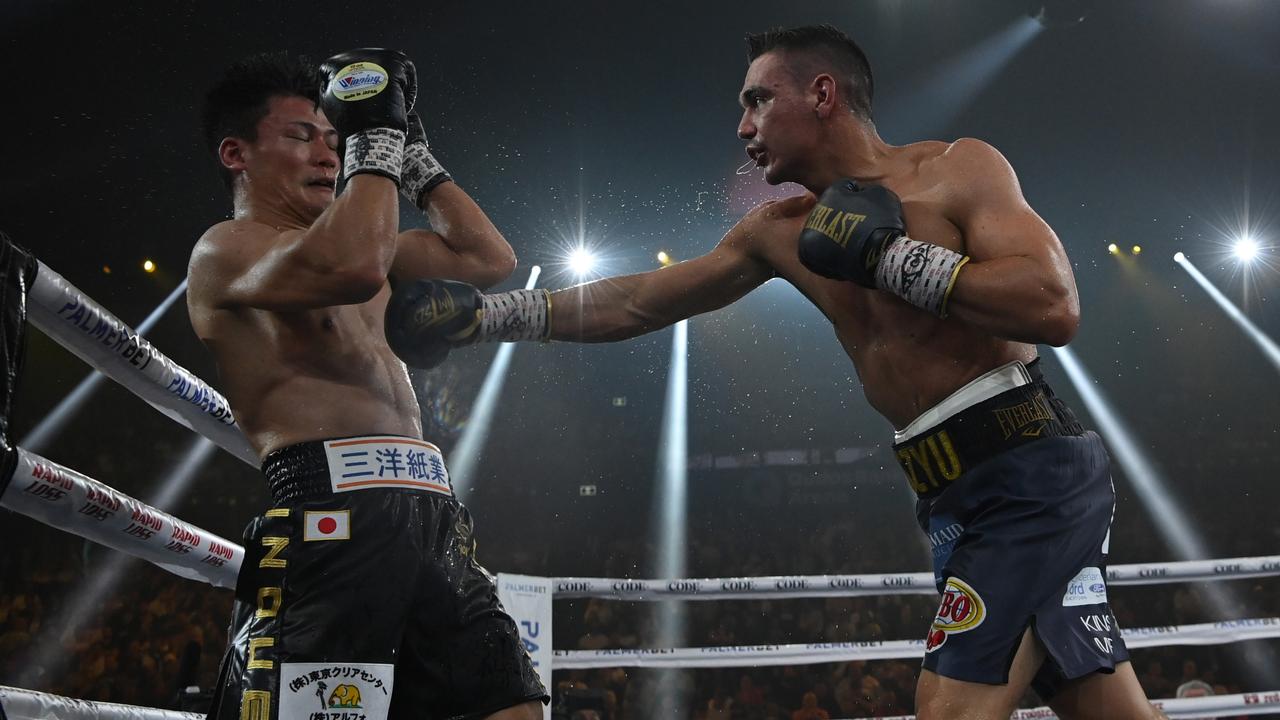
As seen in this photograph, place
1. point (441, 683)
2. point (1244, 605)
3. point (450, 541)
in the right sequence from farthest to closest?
point (1244, 605) → point (450, 541) → point (441, 683)

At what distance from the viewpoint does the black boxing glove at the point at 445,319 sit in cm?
184

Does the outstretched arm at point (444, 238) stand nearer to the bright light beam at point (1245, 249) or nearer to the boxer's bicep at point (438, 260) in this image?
the boxer's bicep at point (438, 260)

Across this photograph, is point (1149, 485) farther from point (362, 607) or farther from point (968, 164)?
point (362, 607)

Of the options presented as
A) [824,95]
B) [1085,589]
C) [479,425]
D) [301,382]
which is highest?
[479,425]

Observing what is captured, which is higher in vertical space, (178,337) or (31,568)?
(178,337)

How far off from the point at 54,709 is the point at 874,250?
5.43 ft

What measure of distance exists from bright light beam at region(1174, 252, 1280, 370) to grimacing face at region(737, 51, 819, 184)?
1002 centimetres

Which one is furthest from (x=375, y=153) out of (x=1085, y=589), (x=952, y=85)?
(x=952, y=85)

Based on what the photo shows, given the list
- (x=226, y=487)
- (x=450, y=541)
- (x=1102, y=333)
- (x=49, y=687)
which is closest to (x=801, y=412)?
(x=1102, y=333)

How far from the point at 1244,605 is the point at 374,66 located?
8454 mm

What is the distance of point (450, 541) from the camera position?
67.0 inches

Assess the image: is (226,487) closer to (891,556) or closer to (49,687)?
(49,687)

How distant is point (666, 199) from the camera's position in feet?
32.2

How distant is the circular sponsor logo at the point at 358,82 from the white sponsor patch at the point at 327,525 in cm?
79
